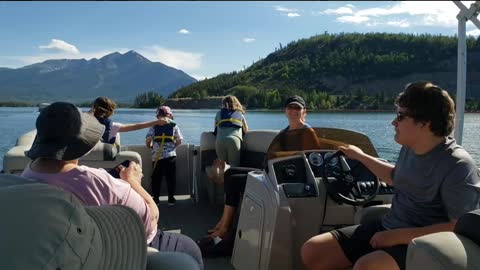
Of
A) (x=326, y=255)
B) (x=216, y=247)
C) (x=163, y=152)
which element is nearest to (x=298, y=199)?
(x=326, y=255)

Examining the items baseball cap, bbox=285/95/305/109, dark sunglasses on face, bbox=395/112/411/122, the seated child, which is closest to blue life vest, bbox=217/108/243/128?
the seated child

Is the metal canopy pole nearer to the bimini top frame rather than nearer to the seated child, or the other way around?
the bimini top frame

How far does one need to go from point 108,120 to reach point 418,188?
124 inches

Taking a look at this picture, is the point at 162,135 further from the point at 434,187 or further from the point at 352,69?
the point at 352,69

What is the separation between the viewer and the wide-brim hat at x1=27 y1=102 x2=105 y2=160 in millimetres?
1492

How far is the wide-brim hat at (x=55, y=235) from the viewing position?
0.87 m

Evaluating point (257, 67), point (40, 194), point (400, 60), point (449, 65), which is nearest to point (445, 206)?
point (40, 194)

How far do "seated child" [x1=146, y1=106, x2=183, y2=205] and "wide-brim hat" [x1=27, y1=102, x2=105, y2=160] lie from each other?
3062 millimetres

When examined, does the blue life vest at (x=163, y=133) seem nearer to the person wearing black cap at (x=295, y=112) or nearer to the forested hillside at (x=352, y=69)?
the person wearing black cap at (x=295, y=112)

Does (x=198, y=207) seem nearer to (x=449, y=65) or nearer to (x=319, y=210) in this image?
(x=319, y=210)

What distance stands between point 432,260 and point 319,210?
3.63 feet

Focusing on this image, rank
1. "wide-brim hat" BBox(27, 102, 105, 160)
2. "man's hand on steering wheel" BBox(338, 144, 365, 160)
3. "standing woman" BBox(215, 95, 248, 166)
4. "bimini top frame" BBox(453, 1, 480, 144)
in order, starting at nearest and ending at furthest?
"wide-brim hat" BBox(27, 102, 105, 160), "man's hand on steering wheel" BBox(338, 144, 365, 160), "bimini top frame" BBox(453, 1, 480, 144), "standing woman" BBox(215, 95, 248, 166)

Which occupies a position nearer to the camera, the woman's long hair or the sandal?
the sandal

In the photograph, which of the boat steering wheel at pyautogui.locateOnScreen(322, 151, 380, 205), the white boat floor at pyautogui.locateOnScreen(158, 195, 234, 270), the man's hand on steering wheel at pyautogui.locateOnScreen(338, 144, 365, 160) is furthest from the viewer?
the white boat floor at pyautogui.locateOnScreen(158, 195, 234, 270)
